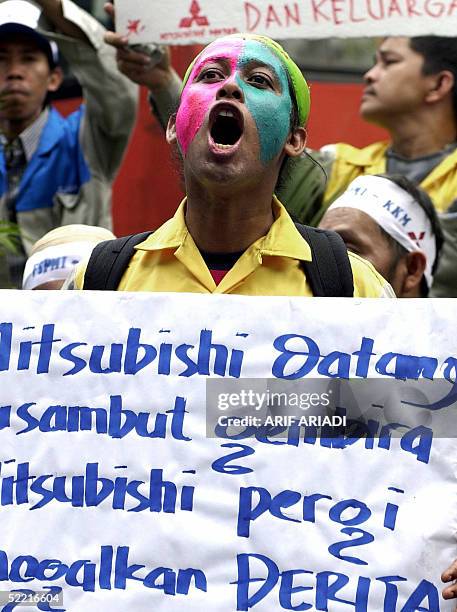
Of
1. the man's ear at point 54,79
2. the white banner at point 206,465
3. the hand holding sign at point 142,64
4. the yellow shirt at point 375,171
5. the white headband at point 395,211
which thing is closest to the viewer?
the white banner at point 206,465

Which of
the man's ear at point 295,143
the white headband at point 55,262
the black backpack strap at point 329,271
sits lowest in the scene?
the white headband at point 55,262

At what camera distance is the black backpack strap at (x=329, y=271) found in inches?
117

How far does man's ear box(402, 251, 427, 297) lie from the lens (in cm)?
441

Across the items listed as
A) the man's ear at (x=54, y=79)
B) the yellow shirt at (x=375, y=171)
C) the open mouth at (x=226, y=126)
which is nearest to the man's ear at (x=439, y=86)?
the yellow shirt at (x=375, y=171)

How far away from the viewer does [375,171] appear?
5.14m

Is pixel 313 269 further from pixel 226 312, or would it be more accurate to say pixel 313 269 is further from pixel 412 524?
pixel 412 524

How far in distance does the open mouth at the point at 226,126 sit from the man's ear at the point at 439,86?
2.31 m

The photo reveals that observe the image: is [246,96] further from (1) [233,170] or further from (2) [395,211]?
(2) [395,211]

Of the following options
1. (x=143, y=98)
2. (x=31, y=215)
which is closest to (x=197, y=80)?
(x=31, y=215)

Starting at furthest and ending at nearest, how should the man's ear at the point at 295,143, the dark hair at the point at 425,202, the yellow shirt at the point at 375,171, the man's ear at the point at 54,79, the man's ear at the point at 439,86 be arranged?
the man's ear at the point at 54,79 < the man's ear at the point at 439,86 < the yellow shirt at the point at 375,171 < the dark hair at the point at 425,202 < the man's ear at the point at 295,143

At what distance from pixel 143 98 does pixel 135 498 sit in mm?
3658

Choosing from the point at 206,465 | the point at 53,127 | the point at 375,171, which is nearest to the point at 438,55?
the point at 375,171

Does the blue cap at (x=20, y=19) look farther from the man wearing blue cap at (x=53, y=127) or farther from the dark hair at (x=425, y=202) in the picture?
the dark hair at (x=425, y=202)

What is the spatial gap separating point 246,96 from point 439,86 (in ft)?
7.74
